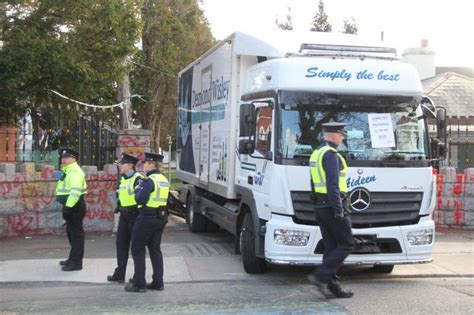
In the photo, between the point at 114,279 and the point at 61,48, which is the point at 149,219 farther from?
the point at 61,48

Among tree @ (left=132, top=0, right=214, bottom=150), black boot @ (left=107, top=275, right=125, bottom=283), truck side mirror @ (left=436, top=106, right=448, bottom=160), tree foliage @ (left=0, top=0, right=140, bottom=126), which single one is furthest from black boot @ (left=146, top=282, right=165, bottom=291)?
tree @ (left=132, top=0, right=214, bottom=150)

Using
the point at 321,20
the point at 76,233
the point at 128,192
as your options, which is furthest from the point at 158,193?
the point at 321,20

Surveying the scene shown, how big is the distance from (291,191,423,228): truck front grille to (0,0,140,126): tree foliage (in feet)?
33.0

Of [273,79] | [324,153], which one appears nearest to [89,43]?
[273,79]

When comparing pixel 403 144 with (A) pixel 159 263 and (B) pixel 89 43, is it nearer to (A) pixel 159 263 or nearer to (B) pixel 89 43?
(A) pixel 159 263

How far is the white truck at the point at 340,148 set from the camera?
7250 millimetres

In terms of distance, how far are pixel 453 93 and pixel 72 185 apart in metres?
15.9

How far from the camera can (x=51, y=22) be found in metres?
16.8

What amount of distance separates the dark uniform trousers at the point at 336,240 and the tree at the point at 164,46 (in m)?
23.0

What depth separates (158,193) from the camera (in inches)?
279

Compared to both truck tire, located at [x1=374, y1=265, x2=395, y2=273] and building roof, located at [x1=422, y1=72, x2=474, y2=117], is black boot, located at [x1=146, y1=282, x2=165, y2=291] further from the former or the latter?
building roof, located at [x1=422, y1=72, x2=474, y2=117]

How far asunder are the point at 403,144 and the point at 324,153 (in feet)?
5.13

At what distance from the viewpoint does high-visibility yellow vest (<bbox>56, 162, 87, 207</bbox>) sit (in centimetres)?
812

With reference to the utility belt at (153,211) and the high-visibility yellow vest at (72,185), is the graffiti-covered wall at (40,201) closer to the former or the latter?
the high-visibility yellow vest at (72,185)
